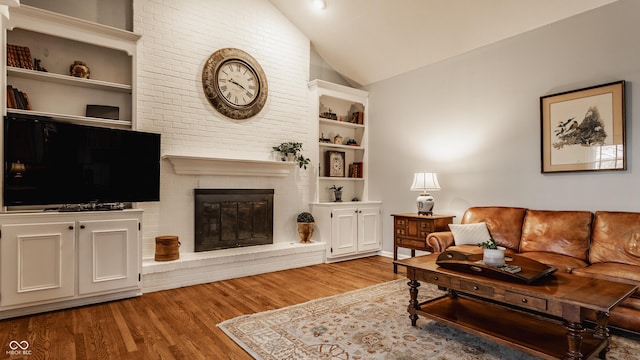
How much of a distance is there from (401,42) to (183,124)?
10.1ft

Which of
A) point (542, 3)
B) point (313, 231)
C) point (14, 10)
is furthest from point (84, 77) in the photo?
point (542, 3)

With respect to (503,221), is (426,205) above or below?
above

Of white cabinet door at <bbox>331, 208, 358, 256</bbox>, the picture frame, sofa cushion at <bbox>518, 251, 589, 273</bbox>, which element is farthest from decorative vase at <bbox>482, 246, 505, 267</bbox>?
white cabinet door at <bbox>331, 208, 358, 256</bbox>

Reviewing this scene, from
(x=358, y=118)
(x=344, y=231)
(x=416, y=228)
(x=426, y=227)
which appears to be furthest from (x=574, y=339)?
(x=358, y=118)

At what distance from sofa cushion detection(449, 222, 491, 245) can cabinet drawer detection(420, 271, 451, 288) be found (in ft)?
4.21

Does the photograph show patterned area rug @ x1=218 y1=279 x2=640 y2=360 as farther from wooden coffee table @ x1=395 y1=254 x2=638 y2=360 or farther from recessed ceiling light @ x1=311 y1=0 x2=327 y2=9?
recessed ceiling light @ x1=311 y1=0 x2=327 y2=9

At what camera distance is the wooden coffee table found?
1857mm

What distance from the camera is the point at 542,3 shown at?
3512 millimetres

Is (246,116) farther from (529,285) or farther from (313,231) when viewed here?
(529,285)

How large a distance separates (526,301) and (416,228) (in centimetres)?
223

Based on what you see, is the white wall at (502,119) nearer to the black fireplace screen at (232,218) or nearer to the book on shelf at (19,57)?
the black fireplace screen at (232,218)

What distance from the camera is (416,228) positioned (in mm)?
4258

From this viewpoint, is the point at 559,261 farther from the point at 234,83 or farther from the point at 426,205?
the point at 234,83

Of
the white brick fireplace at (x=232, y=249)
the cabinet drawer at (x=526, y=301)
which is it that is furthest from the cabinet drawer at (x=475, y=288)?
the white brick fireplace at (x=232, y=249)
